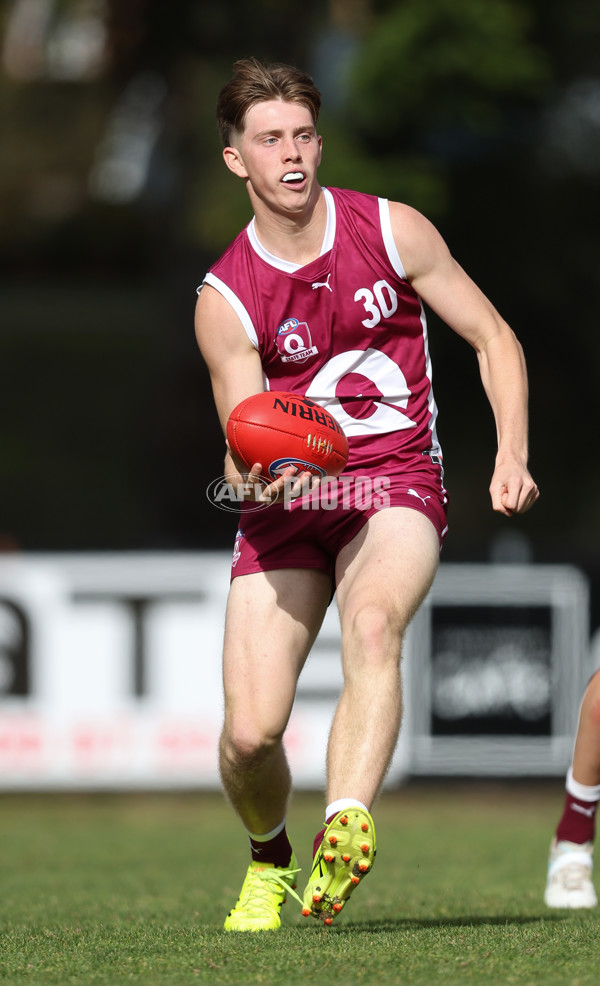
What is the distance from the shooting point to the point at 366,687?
4371mm

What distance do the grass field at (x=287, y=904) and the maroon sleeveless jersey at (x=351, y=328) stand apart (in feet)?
5.19

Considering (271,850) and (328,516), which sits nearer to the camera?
(328,516)

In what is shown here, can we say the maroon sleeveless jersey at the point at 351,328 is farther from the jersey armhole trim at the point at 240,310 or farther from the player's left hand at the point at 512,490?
the player's left hand at the point at 512,490

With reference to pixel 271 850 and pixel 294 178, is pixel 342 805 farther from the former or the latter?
pixel 294 178

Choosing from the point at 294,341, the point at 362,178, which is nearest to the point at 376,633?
the point at 294,341

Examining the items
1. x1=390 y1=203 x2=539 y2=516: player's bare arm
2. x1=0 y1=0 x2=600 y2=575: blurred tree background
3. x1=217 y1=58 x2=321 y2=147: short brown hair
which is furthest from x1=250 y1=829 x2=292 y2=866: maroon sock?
x1=0 y1=0 x2=600 y2=575: blurred tree background

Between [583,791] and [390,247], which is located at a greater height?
[390,247]

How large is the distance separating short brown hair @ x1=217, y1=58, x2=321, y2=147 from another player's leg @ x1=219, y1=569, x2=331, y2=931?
5.03 ft

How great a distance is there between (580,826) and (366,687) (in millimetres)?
1685

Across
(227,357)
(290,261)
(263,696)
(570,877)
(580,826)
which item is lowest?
(570,877)

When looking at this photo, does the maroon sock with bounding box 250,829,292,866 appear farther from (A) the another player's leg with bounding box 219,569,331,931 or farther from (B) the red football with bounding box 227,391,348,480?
(B) the red football with bounding box 227,391,348,480

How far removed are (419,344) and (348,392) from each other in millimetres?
308

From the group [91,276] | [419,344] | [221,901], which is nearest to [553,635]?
[221,901]

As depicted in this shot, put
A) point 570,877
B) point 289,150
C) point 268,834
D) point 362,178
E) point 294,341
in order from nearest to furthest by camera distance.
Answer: point 289,150 < point 294,341 < point 268,834 < point 570,877 < point 362,178
